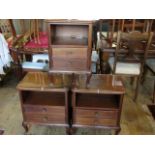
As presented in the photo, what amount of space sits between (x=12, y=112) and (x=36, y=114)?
1.66 feet

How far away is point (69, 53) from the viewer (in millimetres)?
1572

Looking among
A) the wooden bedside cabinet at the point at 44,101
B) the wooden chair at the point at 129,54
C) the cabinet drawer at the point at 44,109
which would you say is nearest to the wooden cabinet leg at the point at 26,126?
the wooden bedside cabinet at the point at 44,101

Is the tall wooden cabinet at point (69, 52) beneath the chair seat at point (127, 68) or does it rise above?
above

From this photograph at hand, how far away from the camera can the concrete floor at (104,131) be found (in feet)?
5.55

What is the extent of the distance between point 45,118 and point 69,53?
1.90ft

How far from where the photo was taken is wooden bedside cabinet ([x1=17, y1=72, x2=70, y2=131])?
149 cm

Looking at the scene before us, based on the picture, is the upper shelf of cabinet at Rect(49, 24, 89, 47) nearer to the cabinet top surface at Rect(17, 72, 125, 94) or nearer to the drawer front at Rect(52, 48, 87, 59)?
the drawer front at Rect(52, 48, 87, 59)

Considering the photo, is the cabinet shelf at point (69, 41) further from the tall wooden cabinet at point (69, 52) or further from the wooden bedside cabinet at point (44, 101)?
the wooden bedside cabinet at point (44, 101)

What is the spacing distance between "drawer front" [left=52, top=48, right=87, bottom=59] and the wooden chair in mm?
478

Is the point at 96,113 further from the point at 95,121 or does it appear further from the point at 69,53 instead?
the point at 69,53

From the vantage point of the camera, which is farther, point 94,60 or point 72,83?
point 94,60

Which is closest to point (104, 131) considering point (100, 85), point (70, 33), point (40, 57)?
point (100, 85)

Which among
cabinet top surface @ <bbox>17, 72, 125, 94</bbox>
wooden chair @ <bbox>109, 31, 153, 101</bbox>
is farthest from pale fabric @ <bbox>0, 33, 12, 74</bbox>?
wooden chair @ <bbox>109, 31, 153, 101</bbox>
